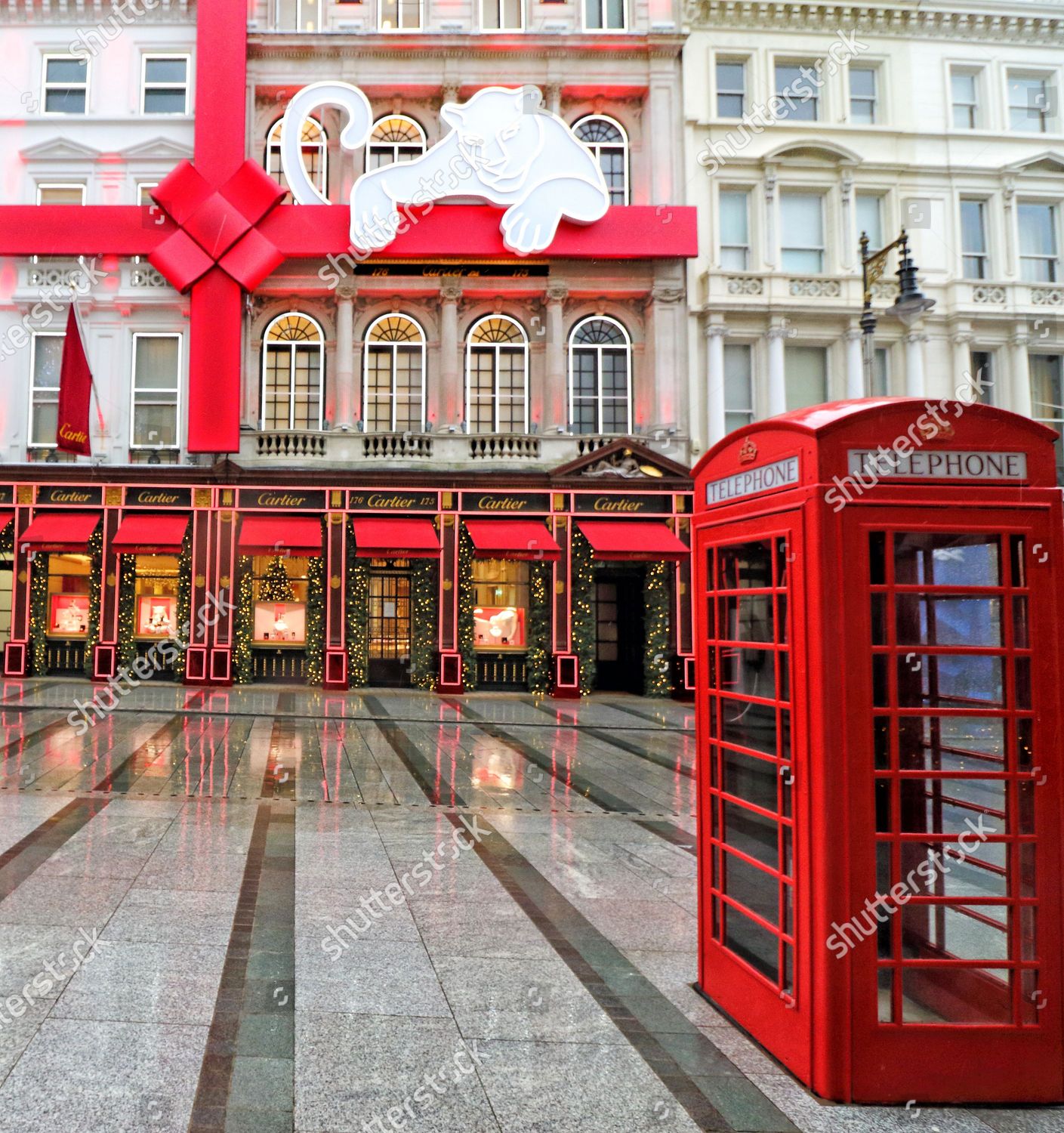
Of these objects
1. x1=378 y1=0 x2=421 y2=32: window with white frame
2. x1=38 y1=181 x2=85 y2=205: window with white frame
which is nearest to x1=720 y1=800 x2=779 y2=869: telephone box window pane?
x1=378 y1=0 x2=421 y2=32: window with white frame

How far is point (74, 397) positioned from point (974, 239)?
23.4 meters

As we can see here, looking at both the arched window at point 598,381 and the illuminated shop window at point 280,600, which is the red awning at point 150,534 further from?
the arched window at point 598,381

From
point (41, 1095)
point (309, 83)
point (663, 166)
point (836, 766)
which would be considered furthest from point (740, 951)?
point (309, 83)

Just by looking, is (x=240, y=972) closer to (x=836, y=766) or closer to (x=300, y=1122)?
(x=300, y=1122)

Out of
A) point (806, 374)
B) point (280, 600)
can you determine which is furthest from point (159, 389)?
point (806, 374)

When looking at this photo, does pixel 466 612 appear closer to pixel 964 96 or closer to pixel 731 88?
pixel 731 88

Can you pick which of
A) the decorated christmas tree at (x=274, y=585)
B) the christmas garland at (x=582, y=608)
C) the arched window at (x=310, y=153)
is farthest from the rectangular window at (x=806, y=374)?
the decorated christmas tree at (x=274, y=585)

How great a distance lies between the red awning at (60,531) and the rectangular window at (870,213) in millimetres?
21380

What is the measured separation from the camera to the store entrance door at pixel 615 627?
73.6ft

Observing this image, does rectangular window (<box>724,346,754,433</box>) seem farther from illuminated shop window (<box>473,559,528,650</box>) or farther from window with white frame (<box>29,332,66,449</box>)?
window with white frame (<box>29,332,66,449</box>)

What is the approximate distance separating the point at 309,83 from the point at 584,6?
7.59 meters

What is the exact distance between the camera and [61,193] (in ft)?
75.0

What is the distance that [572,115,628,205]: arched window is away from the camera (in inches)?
899

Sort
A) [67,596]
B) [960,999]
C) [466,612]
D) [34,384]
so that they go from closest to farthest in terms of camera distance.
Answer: [960,999]
[466,612]
[67,596]
[34,384]
